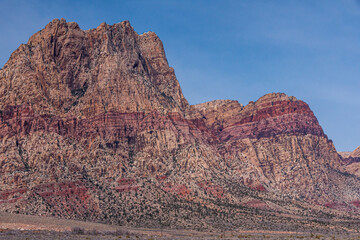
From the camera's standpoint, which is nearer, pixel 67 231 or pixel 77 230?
pixel 67 231

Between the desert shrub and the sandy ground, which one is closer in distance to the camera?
the sandy ground

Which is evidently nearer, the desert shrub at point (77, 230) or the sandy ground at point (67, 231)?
the sandy ground at point (67, 231)

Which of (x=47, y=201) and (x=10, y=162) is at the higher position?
(x=10, y=162)

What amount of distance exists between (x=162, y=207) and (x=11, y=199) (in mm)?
46598

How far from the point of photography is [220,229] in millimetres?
174625

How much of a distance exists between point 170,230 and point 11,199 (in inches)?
1900

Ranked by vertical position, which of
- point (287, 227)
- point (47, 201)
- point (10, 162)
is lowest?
point (287, 227)

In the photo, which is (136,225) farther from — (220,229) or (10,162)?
(10,162)

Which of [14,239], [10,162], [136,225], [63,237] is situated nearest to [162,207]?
[136,225]

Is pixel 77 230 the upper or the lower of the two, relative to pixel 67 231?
upper

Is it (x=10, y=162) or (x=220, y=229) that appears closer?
(x=220, y=229)

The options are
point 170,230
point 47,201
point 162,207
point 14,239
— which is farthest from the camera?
point 162,207

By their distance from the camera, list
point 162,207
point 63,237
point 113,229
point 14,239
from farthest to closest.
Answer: point 162,207 < point 113,229 < point 63,237 < point 14,239

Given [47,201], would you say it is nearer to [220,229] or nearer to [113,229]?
[113,229]
